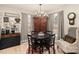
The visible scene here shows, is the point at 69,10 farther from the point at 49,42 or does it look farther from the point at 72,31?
the point at 49,42

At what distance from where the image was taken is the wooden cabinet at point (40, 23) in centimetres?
176

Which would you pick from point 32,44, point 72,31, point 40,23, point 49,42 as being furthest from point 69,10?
point 32,44

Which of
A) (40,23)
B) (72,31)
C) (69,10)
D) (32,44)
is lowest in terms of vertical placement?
(32,44)

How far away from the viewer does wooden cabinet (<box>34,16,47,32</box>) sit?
176 centimetres

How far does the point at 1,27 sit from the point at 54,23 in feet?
2.91

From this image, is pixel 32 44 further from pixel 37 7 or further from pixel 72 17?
pixel 72 17

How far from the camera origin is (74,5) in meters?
1.74

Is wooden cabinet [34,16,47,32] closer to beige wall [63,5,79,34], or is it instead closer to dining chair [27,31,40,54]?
dining chair [27,31,40,54]

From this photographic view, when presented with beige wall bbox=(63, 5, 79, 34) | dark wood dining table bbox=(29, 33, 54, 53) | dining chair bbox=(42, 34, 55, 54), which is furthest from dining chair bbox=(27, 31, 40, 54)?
beige wall bbox=(63, 5, 79, 34)

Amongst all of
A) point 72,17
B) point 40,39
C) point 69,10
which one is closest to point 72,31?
point 72,17

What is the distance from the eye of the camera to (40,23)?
178cm

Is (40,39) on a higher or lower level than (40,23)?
lower
